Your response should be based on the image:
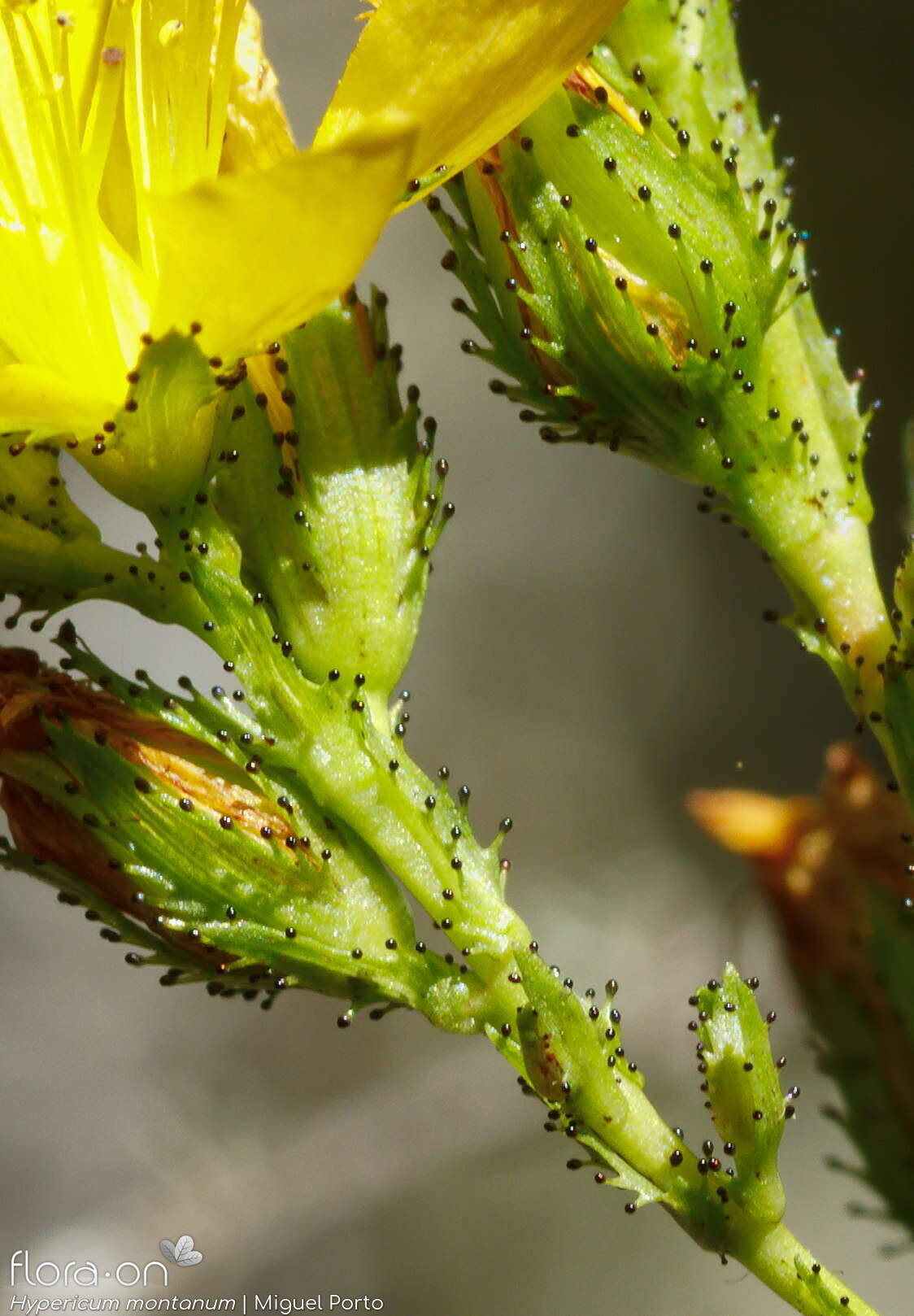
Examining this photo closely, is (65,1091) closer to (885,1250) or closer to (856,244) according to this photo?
(885,1250)

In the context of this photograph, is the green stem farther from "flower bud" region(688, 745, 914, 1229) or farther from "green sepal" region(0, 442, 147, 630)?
"green sepal" region(0, 442, 147, 630)

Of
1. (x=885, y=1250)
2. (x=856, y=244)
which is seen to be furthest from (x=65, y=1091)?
(x=856, y=244)

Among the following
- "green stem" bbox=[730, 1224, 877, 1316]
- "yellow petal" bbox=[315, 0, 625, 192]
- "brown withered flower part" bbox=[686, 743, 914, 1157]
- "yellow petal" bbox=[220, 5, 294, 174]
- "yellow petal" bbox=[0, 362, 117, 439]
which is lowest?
"green stem" bbox=[730, 1224, 877, 1316]

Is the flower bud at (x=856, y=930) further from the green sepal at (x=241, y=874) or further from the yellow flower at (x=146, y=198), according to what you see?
the yellow flower at (x=146, y=198)

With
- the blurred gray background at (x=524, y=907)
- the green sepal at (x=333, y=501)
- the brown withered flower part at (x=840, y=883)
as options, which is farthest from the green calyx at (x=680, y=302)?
the blurred gray background at (x=524, y=907)

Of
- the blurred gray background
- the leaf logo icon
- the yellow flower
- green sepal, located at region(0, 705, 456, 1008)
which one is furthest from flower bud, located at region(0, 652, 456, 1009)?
the blurred gray background

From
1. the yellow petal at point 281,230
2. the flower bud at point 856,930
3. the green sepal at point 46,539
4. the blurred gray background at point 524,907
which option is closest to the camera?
the yellow petal at point 281,230
